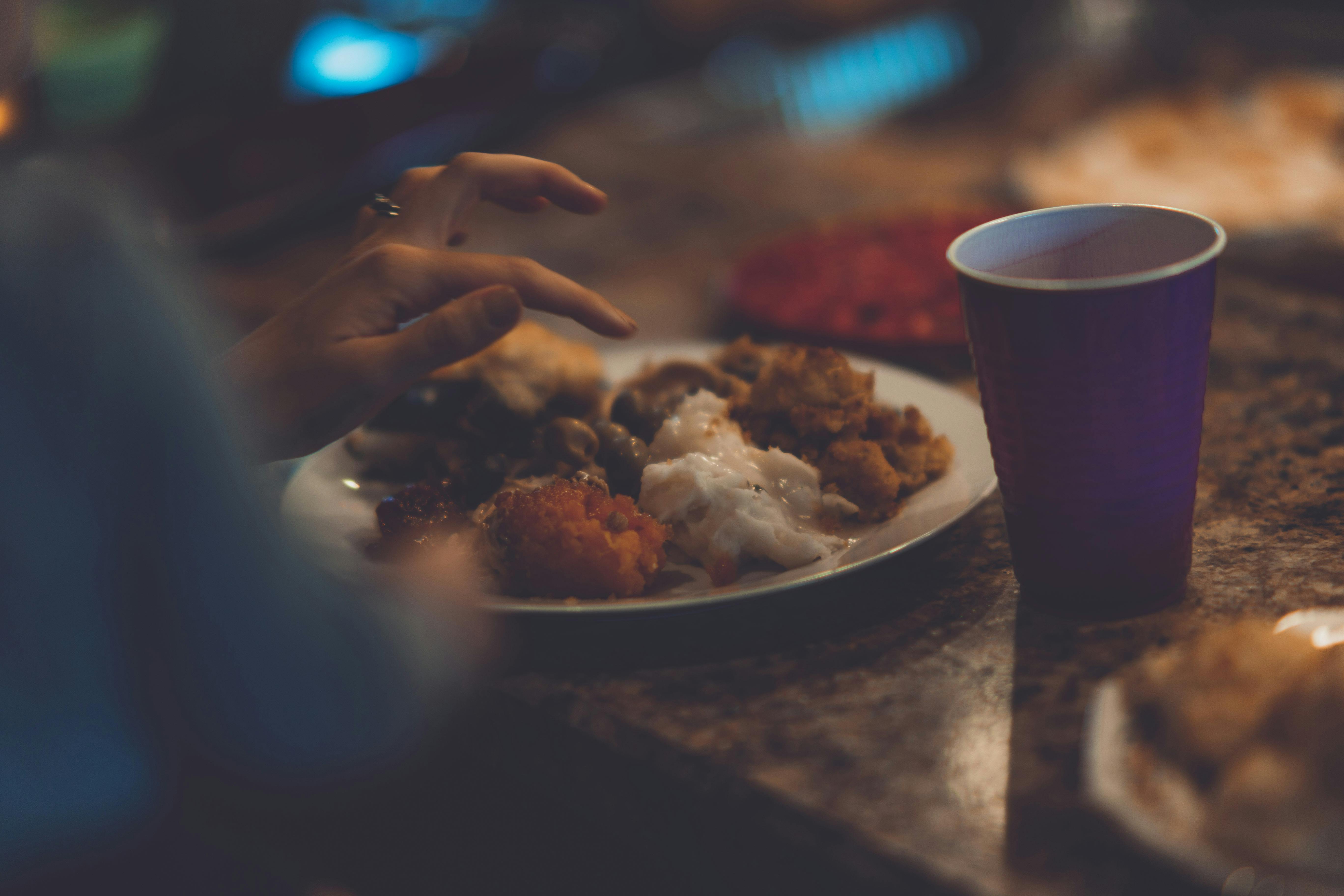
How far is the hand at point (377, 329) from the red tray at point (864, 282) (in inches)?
24.1

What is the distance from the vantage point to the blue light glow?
2459 mm

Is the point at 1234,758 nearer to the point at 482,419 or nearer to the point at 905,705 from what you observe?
the point at 905,705

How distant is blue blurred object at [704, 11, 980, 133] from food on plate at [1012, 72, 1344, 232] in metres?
0.84

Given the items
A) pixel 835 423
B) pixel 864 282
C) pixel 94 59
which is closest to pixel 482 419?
pixel 835 423

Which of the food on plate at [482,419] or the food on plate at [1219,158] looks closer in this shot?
the food on plate at [482,419]

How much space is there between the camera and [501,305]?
0.81m

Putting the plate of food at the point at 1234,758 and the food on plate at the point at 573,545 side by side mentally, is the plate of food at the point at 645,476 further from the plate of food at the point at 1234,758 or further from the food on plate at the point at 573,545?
the plate of food at the point at 1234,758

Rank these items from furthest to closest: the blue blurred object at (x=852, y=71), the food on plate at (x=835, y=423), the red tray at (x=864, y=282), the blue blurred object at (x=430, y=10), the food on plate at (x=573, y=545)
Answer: the blue blurred object at (x=430, y=10) → the blue blurred object at (x=852, y=71) → the red tray at (x=864, y=282) → the food on plate at (x=835, y=423) → the food on plate at (x=573, y=545)

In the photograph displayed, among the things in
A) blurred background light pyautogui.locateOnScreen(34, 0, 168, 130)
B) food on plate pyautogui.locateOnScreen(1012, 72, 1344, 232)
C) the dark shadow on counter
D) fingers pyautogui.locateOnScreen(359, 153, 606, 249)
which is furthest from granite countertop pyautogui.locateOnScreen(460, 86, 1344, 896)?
blurred background light pyautogui.locateOnScreen(34, 0, 168, 130)

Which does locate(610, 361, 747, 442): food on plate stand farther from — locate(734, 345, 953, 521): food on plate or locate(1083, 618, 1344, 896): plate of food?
locate(1083, 618, 1344, 896): plate of food

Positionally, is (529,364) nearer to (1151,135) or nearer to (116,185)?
(116,185)

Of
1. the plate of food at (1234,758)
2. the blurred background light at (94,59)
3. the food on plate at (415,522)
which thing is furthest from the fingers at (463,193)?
the blurred background light at (94,59)

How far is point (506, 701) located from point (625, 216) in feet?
4.97

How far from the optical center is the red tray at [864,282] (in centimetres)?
142
